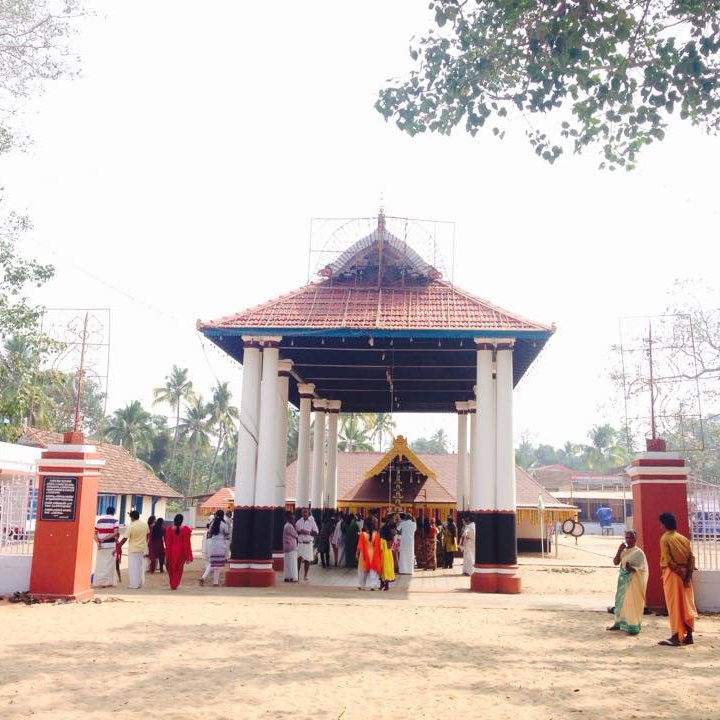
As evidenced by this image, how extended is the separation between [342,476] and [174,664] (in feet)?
78.0

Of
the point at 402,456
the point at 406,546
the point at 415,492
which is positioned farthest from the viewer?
the point at 415,492

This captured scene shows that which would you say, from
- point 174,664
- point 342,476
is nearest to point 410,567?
point 174,664

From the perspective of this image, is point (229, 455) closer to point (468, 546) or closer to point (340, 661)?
point (468, 546)

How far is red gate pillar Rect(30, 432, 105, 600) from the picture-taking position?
35.9ft

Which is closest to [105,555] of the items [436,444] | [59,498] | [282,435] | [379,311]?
[59,498]

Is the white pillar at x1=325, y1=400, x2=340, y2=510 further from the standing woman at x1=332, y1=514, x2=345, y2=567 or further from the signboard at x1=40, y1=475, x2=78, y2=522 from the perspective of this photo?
the signboard at x1=40, y1=475, x2=78, y2=522

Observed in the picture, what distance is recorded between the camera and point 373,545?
45.2 ft

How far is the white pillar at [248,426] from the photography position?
1430cm

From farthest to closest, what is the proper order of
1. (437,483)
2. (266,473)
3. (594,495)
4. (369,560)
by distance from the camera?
(594,495) < (437,483) < (266,473) < (369,560)

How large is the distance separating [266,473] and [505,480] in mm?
4606

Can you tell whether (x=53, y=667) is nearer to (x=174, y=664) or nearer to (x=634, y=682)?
(x=174, y=664)

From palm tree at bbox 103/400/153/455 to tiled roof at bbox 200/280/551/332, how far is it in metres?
43.2

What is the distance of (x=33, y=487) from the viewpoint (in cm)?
1177

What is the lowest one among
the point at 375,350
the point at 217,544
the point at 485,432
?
the point at 217,544
